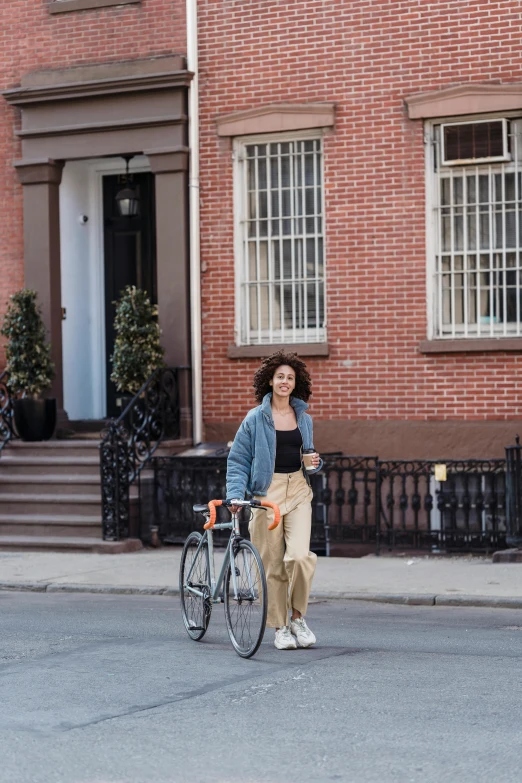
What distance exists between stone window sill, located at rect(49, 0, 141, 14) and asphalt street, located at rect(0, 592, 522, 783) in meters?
8.74

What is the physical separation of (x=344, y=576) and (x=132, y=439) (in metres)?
3.57

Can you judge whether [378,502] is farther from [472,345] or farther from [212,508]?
[212,508]

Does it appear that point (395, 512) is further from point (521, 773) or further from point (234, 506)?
point (521, 773)

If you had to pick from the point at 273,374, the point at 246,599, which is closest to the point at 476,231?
the point at 273,374

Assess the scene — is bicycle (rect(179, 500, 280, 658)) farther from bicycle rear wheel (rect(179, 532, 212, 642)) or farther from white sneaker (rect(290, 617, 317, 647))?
white sneaker (rect(290, 617, 317, 647))

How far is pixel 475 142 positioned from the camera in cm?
1426

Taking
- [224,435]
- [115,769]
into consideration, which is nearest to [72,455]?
[224,435]

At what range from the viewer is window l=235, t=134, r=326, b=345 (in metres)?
15.2

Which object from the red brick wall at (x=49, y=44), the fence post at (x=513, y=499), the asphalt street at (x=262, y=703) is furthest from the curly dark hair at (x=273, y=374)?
the red brick wall at (x=49, y=44)

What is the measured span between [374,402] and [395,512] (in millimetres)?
1404

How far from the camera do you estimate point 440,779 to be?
209 inches

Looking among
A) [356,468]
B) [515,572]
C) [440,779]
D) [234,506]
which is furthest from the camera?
[356,468]

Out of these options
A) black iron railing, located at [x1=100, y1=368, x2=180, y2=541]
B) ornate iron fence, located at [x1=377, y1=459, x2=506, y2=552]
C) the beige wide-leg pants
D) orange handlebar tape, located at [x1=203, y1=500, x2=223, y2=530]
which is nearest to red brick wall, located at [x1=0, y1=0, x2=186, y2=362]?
black iron railing, located at [x1=100, y1=368, x2=180, y2=541]

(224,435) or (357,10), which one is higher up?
(357,10)
